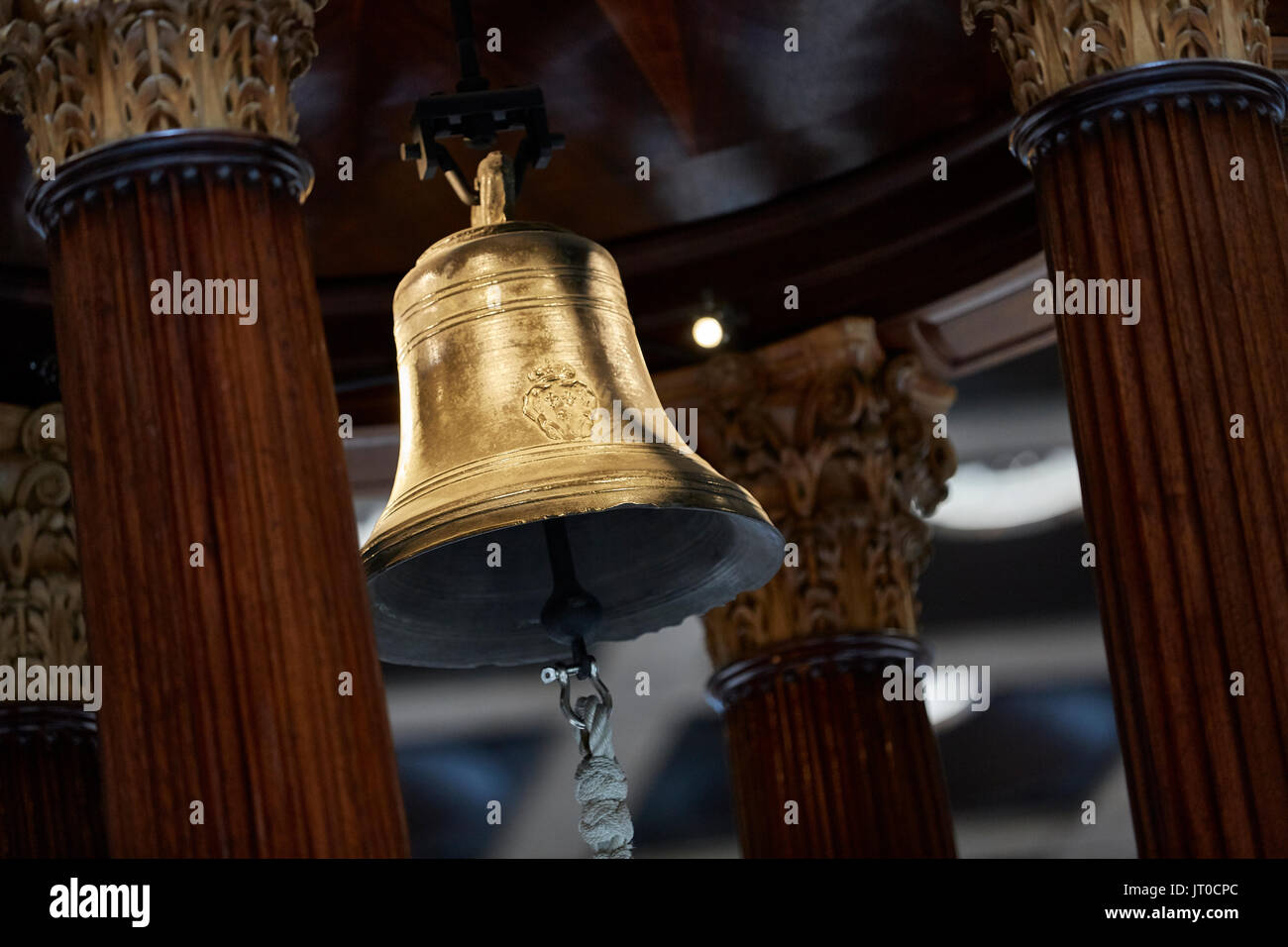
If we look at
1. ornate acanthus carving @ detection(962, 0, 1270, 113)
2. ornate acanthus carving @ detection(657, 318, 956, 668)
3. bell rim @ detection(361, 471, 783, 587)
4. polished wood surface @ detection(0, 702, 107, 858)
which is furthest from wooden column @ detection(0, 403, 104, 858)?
ornate acanthus carving @ detection(962, 0, 1270, 113)

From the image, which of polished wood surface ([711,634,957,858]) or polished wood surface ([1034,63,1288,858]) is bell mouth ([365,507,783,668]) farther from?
polished wood surface ([711,634,957,858])

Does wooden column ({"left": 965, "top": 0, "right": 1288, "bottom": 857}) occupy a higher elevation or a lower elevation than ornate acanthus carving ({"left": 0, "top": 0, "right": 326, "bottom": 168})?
lower

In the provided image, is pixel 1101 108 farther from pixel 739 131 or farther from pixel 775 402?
pixel 775 402

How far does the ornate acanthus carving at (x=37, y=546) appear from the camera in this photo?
7.25 m

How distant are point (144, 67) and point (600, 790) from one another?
160 cm

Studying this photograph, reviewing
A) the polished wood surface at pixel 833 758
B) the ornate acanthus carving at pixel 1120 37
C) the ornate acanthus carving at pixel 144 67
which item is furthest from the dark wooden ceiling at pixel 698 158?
the ornate acanthus carving at pixel 144 67

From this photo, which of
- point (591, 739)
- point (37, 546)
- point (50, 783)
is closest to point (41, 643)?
point (37, 546)

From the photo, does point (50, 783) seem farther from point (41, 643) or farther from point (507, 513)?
point (507, 513)

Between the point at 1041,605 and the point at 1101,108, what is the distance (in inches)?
304

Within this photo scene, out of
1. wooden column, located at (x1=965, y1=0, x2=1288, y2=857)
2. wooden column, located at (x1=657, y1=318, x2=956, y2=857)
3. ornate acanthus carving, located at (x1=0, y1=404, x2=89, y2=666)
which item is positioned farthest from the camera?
wooden column, located at (x1=657, y1=318, x2=956, y2=857)

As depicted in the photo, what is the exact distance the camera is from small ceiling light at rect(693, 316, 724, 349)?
7.76 metres

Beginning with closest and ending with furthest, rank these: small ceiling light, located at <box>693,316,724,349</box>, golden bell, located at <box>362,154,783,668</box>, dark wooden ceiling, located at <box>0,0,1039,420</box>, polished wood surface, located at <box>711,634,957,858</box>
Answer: golden bell, located at <box>362,154,783,668</box> < dark wooden ceiling, located at <box>0,0,1039,420</box> < polished wood surface, located at <box>711,634,957,858</box> < small ceiling light, located at <box>693,316,724,349</box>

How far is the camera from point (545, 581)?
561 centimetres
